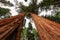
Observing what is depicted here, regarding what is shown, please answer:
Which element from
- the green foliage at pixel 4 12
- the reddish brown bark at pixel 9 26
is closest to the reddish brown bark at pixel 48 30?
the reddish brown bark at pixel 9 26

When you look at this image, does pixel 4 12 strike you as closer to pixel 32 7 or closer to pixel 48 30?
pixel 32 7

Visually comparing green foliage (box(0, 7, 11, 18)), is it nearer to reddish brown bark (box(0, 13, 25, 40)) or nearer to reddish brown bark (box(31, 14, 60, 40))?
reddish brown bark (box(0, 13, 25, 40))

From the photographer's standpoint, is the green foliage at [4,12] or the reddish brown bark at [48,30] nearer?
the reddish brown bark at [48,30]

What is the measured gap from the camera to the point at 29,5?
117 cm

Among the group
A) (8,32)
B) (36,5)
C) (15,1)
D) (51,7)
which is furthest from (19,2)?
(8,32)

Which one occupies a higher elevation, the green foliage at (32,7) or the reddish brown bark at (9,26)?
the green foliage at (32,7)

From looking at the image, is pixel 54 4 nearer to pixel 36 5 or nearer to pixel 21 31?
pixel 36 5

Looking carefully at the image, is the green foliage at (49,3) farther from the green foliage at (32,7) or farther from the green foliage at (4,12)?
the green foliage at (4,12)

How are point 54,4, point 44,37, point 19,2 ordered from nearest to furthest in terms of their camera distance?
point 44,37, point 54,4, point 19,2

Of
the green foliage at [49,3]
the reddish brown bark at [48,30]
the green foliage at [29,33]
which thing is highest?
the green foliage at [49,3]

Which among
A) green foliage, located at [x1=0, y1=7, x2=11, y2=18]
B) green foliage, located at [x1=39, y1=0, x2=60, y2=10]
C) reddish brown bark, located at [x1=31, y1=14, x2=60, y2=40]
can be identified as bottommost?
reddish brown bark, located at [x1=31, y1=14, x2=60, y2=40]

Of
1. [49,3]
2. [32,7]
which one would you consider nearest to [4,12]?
[32,7]

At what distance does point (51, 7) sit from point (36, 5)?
0.11 metres

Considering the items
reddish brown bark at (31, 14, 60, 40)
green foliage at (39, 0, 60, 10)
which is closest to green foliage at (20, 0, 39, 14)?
green foliage at (39, 0, 60, 10)
